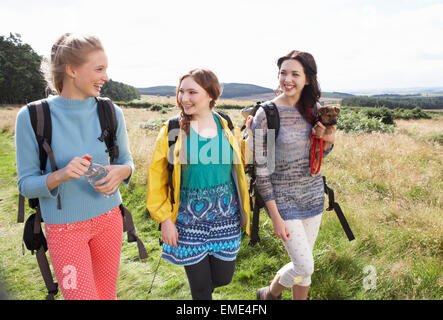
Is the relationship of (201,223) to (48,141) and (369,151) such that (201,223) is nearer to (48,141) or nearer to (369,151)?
(48,141)

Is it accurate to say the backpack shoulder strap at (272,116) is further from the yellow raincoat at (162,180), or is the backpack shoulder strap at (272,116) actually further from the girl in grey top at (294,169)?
the yellow raincoat at (162,180)

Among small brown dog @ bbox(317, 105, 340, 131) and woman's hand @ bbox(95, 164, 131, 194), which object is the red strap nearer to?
small brown dog @ bbox(317, 105, 340, 131)

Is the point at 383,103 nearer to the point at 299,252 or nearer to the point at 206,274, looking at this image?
the point at 299,252

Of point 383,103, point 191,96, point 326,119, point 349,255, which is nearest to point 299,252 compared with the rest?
point 326,119

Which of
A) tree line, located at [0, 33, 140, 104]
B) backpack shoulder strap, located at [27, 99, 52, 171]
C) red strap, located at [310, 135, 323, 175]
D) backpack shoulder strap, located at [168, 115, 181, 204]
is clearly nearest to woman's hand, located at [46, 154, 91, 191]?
backpack shoulder strap, located at [27, 99, 52, 171]

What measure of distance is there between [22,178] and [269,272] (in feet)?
8.79

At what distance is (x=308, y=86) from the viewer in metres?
2.51

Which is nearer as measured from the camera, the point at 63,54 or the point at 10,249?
the point at 63,54

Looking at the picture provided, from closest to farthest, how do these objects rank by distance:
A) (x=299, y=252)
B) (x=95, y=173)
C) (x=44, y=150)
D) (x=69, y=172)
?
(x=69, y=172)
(x=44, y=150)
(x=95, y=173)
(x=299, y=252)

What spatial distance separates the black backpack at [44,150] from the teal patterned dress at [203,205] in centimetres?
53

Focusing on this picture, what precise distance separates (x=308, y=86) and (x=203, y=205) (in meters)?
1.37

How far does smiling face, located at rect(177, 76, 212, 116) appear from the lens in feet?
6.86
